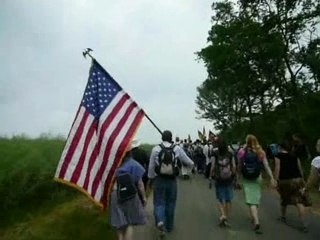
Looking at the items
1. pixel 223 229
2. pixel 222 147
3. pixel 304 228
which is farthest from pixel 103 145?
pixel 304 228

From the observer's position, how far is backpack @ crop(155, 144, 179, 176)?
1167cm

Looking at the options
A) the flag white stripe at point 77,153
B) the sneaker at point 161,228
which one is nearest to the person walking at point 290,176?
the sneaker at point 161,228

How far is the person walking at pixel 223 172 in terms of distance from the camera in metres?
13.0

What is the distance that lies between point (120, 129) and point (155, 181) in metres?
3.13

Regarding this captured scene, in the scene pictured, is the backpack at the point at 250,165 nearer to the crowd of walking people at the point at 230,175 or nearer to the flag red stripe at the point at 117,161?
the crowd of walking people at the point at 230,175

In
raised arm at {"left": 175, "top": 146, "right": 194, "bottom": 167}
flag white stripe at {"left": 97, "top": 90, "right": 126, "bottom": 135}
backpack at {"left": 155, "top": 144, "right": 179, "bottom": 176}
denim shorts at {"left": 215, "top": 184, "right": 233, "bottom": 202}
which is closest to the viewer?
flag white stripe at {"left": 97, "top": 90, "right": 126, "bottom": 135}

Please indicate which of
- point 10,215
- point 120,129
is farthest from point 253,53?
point 120,129

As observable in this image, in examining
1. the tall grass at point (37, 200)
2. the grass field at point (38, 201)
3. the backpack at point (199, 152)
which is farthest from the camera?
the backpack at point (199, 152)

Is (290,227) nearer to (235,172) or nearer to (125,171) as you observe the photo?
(235,172)

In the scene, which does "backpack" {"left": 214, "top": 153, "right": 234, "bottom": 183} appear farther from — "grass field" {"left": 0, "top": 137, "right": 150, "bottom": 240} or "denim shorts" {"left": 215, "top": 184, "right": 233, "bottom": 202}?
"grass field" {"left": 0, "top": 137, "right": 150, "bottom": 240}

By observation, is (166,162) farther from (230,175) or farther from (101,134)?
(101,134)

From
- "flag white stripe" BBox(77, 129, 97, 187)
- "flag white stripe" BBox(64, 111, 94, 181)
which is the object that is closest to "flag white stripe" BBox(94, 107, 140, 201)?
"flag white stripe" BBox(77, 129, 97, 187)

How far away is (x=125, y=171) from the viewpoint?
8.93 metres

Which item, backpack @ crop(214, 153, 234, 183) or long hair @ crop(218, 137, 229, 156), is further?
backpack @ crop(214, 153, 234, 183)
